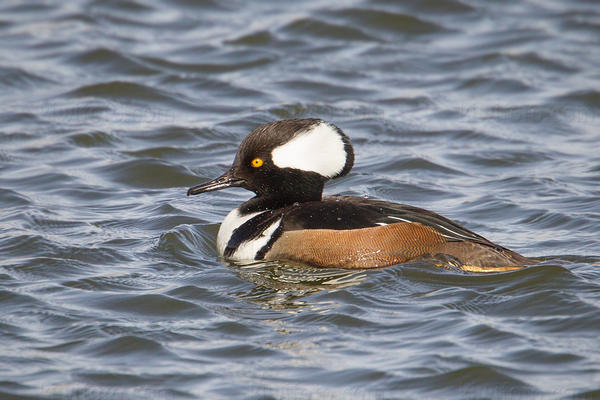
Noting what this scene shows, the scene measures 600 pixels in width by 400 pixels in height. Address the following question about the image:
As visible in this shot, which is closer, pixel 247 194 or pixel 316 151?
pixel 316 151

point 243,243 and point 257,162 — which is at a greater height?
point 257,162

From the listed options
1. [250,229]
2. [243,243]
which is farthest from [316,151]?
[243,243]

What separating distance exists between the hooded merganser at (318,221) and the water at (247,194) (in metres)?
0.16

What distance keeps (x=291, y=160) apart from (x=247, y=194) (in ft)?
7.62

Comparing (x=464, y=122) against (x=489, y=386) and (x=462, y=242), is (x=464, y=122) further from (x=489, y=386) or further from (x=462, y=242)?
(x=489, y=386)

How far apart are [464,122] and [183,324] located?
6.13 meters

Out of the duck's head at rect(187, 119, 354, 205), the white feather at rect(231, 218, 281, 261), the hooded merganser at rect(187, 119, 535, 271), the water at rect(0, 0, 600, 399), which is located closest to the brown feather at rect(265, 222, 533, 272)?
the hooded merganser at rect(187, 119, 535, 271)

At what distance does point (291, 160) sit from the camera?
24.3 feet

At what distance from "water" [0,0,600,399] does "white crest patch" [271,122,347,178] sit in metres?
0.84

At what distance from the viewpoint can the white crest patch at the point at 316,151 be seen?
7.32 meters

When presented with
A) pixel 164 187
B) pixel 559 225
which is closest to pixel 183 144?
pixel 164 187

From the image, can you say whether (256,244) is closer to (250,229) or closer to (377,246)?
(250,229)

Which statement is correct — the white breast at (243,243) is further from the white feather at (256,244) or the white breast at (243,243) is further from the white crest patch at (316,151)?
the white crest patch at (316,151)

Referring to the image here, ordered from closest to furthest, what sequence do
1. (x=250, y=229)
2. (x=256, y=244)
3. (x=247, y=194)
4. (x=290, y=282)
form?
(x=290, y=282)
(x=256, y=244)
(x=250, y=229)
(x=247, y=194)
